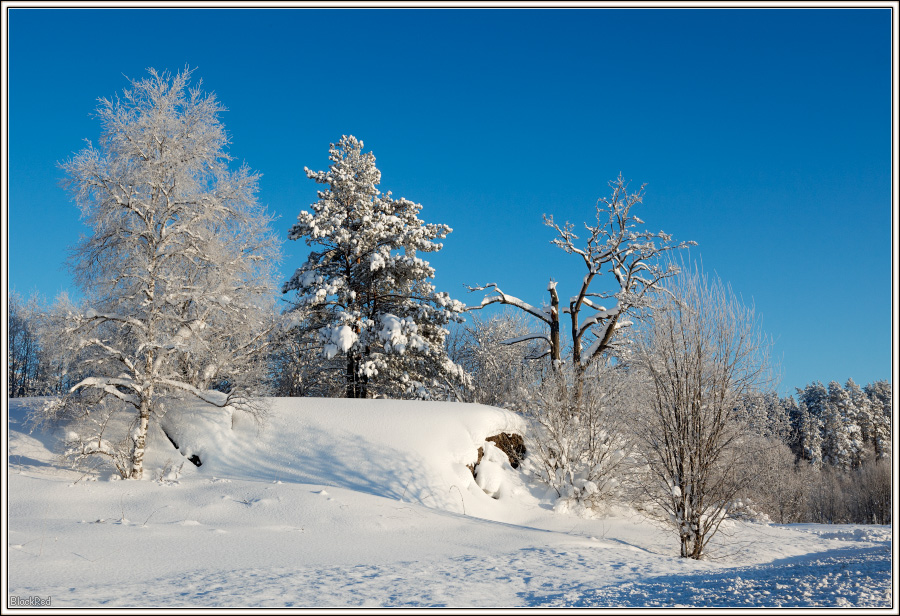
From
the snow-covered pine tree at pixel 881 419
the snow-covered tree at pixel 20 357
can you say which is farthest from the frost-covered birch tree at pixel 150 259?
the snow-covered pine tree at pixel 881 419

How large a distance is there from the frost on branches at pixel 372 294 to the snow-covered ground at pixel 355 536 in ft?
12.0

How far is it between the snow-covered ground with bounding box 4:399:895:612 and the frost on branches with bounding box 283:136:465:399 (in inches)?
144

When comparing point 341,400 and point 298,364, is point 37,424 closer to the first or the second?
point 341,400

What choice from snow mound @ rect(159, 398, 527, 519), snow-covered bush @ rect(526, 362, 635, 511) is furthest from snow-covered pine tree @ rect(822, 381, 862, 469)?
snow mound @ rect(159, 398, 527, 519)

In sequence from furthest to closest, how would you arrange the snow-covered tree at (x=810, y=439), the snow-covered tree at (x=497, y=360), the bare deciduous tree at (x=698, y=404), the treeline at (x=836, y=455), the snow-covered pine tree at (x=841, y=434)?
the snow-covered pine tree at (x=841, y=434) → the snow-covered tree at (x=810, y=439) → the treeline at (x=836, y=455) → the snow-covered tree at (x=497, y=360) → the bare deciduous tree at (x=698, y=404)

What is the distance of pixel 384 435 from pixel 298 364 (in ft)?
35.8

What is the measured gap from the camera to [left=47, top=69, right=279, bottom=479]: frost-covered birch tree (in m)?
12.8

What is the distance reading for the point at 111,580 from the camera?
6.00m

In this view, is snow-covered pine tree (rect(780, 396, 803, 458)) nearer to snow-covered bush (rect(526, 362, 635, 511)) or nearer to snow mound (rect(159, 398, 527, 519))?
snow-covered bush (rect(526, 362, 635, 511))

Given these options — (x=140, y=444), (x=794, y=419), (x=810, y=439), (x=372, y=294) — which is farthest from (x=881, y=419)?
(x=140, y=444)

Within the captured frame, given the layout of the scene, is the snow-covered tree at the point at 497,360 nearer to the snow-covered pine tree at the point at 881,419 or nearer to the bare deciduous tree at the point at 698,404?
the bare deciduous tree at the point at 698,404

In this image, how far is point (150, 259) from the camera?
Result: 1330 centimetres

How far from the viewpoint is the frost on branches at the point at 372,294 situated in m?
19.6

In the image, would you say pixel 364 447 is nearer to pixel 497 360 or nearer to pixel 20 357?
pixel 497 360
